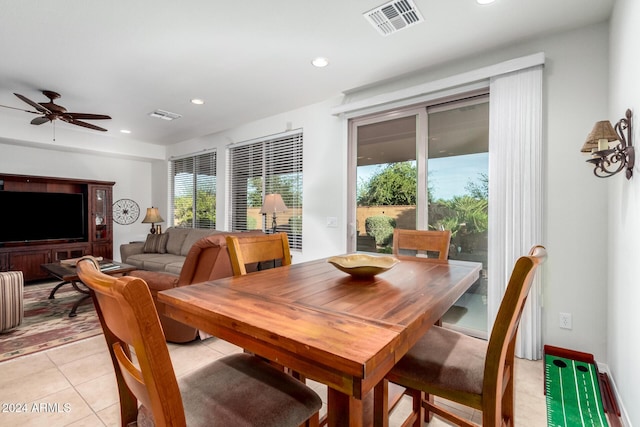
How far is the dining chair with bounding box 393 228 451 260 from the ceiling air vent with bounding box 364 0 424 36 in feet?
5.11

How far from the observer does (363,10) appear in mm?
2135

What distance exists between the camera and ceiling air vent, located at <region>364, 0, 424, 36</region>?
2.07m

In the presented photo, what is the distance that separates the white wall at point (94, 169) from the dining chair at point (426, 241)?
18.6 feet

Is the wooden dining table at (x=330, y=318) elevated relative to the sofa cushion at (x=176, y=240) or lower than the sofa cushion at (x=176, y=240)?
→ elevated

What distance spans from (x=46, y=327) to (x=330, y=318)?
354 cm

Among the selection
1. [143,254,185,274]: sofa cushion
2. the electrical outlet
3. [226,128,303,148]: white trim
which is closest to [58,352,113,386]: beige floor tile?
[143,254,185,274]: sofa cushion

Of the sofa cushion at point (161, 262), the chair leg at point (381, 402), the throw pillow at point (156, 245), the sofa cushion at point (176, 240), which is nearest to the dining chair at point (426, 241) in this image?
the chair leg at point (381, 402)

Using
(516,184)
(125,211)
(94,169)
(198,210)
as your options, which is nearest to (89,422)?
(516,184)

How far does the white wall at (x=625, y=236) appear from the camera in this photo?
4.91 ft

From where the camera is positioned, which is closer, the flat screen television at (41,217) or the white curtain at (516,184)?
the white curtain at (516,184)

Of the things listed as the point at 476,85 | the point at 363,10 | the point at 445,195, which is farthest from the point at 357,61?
the point at 445,195

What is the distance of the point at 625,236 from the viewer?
66.8 inches

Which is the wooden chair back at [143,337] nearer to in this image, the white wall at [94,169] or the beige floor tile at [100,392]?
the beige floor tile at [100,392]

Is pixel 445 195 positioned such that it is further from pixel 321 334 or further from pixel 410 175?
pixel 321 334
